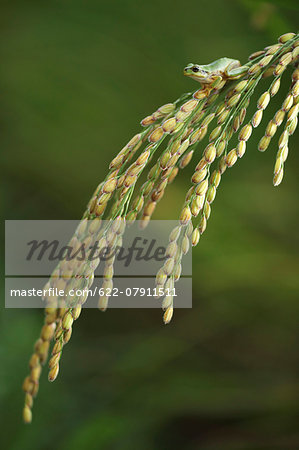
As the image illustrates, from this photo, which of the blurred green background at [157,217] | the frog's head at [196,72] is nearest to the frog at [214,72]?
the frog's head at [196,72]

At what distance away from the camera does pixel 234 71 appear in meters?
0.66

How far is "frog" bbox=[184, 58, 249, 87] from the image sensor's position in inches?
25.4

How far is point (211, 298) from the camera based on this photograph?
1.53 meters

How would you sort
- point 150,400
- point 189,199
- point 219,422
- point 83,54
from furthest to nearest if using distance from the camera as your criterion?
point 83,54
point 219,422
point 150,400
point 189,199

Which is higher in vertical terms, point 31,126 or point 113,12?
point 113,12

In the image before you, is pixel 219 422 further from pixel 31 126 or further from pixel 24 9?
pixel 24 9

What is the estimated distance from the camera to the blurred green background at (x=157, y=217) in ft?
4.37

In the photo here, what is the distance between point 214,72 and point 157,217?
2.86 ft

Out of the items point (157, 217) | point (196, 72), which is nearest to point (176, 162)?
point (196, 72)

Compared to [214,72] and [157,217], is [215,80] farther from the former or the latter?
[157,217]

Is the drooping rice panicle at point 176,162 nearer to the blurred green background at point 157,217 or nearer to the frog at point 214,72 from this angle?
the frog at point 214,72

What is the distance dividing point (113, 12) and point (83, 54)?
16 cm

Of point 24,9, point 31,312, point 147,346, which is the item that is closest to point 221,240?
point 147,346

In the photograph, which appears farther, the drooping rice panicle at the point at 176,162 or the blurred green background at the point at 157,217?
the blurred green background at the point at 157,217
